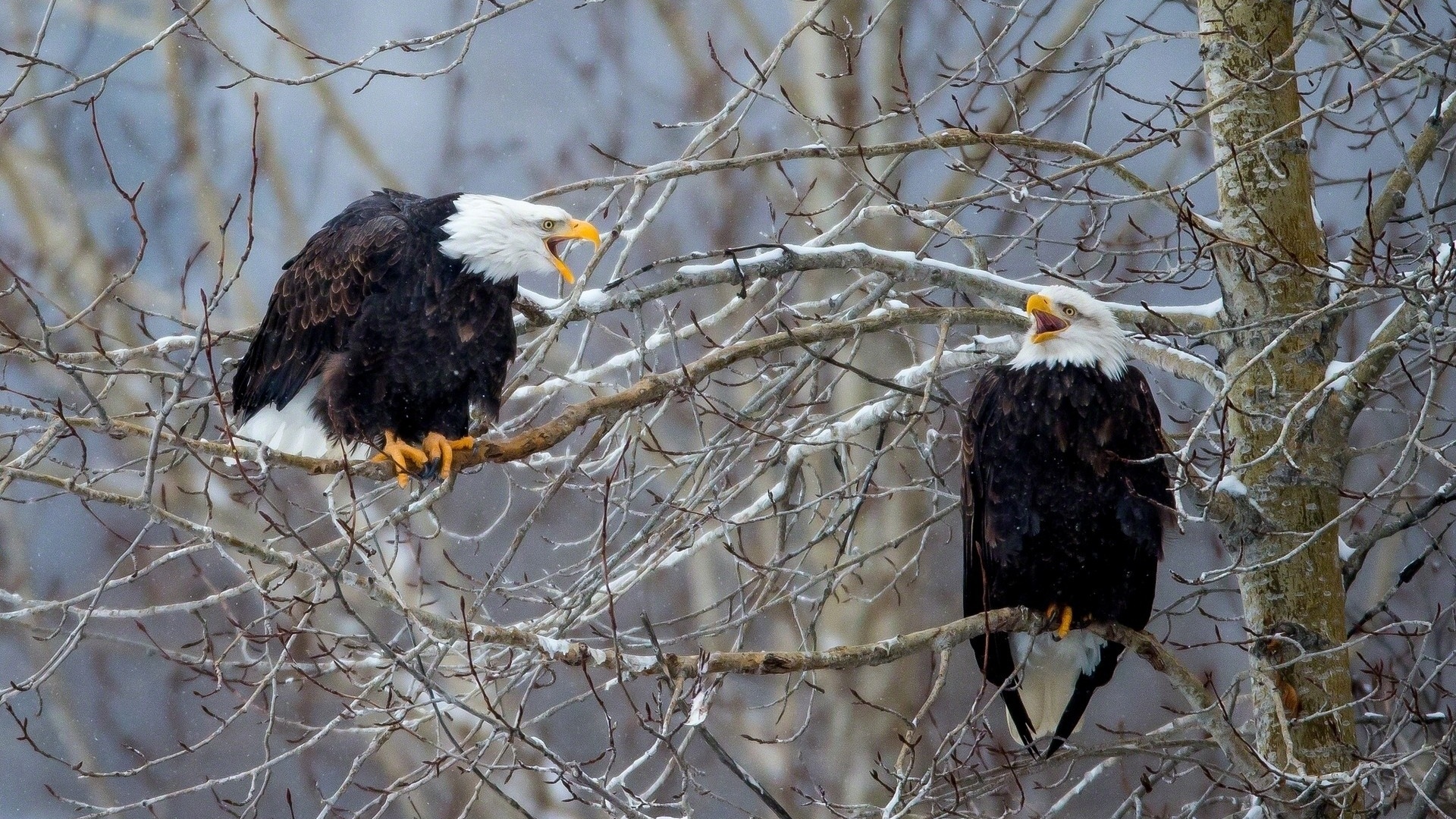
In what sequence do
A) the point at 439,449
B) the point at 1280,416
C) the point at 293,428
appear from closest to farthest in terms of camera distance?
the point at 1280,416
the point at 439,449
the point at 293,428

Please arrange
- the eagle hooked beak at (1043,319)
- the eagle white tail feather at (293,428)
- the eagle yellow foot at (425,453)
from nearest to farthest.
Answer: the eagle hooked beak at (1043,319) < the eagle yellow foot at (425,453) < the eagle white tail feather at (293,428)

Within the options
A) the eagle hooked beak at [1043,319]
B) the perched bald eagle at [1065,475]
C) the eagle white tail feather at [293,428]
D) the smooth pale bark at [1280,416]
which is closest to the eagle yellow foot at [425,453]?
the eagle white tail feather at [293,428]

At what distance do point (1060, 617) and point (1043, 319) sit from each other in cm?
85

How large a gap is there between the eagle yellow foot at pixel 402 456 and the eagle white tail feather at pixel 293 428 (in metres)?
0.19

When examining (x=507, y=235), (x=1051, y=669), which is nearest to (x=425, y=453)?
(x=507, y=235)

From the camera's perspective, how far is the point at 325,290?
3719mm

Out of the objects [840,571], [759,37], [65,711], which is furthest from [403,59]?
[840,571]

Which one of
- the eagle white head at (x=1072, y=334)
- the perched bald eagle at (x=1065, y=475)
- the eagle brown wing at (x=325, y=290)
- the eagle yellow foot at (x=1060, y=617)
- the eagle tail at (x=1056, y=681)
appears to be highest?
the eagle brown wing at (x=325, y=290)

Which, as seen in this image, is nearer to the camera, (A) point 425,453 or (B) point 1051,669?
(A) point 425,453

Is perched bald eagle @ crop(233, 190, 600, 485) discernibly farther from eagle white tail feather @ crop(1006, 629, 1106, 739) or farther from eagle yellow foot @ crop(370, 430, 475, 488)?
eagle white tail feather @ crop(1006, 629, 1106, 739)

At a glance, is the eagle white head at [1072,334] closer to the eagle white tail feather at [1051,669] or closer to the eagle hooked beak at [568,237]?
the eagle white tail feather at [1051,669]

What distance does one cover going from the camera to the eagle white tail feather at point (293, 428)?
3.97m

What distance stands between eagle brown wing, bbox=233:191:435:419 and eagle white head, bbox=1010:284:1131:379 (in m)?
1.71

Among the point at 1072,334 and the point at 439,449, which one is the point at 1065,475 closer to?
the point at 1072,334
